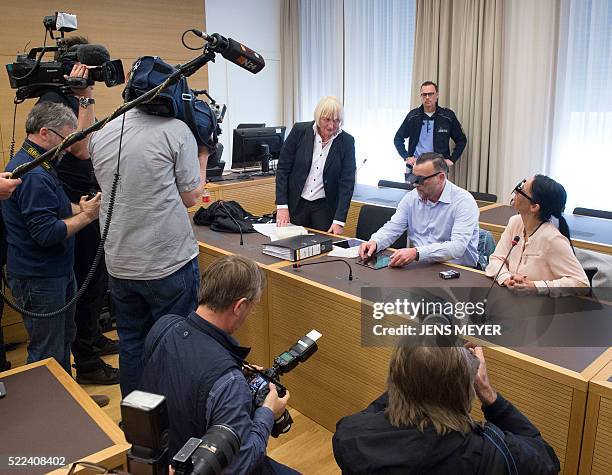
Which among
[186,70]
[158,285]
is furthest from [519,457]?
[158,285]

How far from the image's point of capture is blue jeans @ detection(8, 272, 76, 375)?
222 cm

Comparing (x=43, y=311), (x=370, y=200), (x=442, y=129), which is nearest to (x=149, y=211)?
(x=43, y=311)

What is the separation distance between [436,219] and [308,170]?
953 mm

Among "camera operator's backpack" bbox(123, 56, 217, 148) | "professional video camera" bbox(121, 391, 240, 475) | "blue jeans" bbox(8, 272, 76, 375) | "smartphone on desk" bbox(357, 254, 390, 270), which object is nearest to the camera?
"professional video camera" bbox(121, 391, 240, 475)

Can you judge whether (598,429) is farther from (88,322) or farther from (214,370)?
(88,322)

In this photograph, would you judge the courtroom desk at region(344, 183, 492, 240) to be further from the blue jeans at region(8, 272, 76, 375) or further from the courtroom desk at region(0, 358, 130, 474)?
the courtroom desk at region(0, 358, 130, 474)

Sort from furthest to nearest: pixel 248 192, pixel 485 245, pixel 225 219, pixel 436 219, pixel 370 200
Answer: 1. pixel 248 192
2. pixel 370 200
3. pixel 225 219
4. pixel 485 245
5. pixel 436 219

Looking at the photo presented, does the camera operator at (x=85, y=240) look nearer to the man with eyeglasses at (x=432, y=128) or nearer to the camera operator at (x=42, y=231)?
the camera operator at (x=42, y=231)

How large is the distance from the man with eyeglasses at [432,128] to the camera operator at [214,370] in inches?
157

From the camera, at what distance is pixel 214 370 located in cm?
132

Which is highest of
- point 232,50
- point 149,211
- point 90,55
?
point 90,55

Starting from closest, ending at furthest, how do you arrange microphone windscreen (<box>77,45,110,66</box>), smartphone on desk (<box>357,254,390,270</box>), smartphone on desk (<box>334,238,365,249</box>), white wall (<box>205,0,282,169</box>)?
microphone windscreen (<box>77,45,110,66</box>)
smartphone on desk (<box>357,254,390,270</box>)
smartphone on desk (<box>334,238,365,249</box>)
white wall (<box>205,0,282,169</box>)

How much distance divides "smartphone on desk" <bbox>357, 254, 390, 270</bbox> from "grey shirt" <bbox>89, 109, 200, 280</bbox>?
875 millimetres

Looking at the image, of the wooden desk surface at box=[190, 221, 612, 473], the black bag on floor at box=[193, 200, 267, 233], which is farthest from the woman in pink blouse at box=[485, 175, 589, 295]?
the black bag on floor at box=[193, 200, 267, 233]
